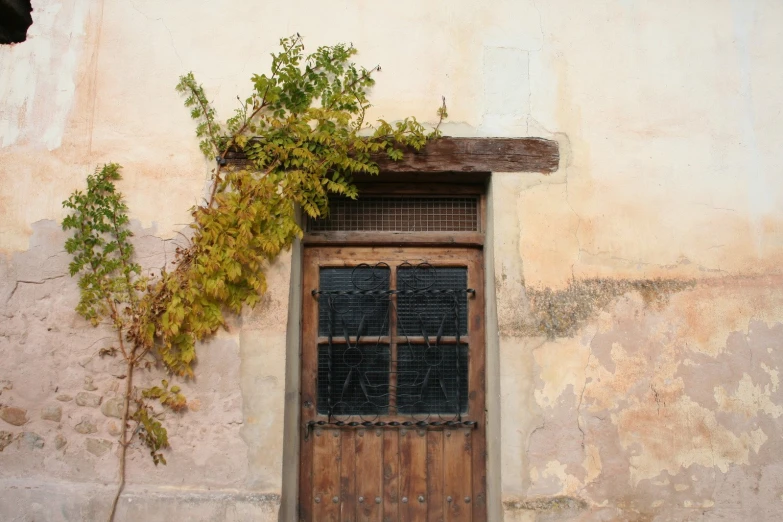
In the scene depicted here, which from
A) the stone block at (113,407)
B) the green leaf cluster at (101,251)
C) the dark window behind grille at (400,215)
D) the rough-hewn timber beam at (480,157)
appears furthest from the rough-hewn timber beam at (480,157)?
the stone block at (113,407)

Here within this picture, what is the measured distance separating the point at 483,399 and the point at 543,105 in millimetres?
1676

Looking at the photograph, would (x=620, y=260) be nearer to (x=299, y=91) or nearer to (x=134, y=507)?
(x=299, y=91)

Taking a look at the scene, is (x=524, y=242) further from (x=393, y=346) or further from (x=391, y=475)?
(x=391, y=475)

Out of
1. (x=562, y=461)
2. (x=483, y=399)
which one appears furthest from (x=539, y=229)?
(x=562, y=461)

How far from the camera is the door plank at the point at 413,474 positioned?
3512mm

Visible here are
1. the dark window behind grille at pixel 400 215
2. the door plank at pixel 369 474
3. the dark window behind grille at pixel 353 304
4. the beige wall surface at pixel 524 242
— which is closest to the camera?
the beige wall surface at pixel 524 242

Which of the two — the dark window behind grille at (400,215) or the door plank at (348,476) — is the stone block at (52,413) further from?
the dark window behind grille at (400,215)

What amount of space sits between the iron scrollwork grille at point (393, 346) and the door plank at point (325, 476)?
12 centimetres

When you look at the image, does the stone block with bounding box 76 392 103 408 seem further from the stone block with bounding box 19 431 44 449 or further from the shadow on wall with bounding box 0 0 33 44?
the shadow on wall with bounding box 0 0 33 44

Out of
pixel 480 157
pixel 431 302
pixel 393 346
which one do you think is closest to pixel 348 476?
pixel 393 346

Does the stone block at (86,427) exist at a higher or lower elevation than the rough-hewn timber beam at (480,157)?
lower

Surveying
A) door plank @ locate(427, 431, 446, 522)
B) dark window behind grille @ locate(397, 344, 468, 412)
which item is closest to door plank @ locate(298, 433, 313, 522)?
dark window behind grille @ locate(397, 344, 468, 412)

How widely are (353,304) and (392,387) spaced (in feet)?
1.68

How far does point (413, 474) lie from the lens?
3.54m
